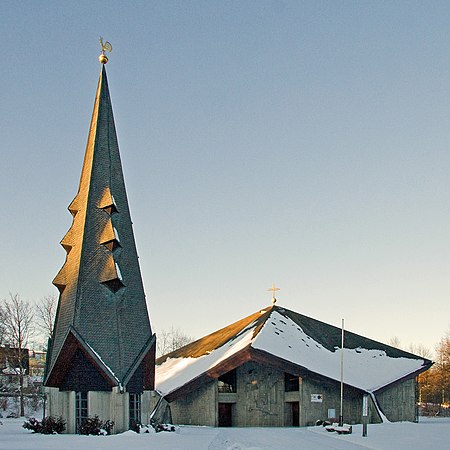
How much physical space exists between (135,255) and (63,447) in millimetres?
11869

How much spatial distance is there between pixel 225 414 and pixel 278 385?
3.78 meters

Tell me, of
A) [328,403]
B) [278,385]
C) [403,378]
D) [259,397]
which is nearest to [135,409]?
[259,397]

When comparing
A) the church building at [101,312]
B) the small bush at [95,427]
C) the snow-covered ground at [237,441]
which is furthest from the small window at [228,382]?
the small bush at [95,427]

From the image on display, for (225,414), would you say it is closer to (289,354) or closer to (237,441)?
(289,354)

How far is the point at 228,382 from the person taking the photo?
3828cm

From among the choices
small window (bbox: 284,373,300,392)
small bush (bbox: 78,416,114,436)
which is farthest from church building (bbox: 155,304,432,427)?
small bush (bbox: 78,416,114,436)

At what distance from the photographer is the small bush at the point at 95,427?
25.8 meters

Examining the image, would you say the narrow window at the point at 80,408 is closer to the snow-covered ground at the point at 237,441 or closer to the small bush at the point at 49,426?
the small bush at the point at 49,426

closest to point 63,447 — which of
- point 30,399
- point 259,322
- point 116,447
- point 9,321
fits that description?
point 116,447

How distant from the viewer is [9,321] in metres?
53.1

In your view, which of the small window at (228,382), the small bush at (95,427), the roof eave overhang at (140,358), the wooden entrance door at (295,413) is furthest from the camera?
the small window at (228,382)

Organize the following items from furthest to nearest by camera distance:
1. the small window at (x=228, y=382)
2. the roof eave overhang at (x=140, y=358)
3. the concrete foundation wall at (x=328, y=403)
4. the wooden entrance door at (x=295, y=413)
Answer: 1. the small window at (x=228, y=382)
2. the wooden entrance door at (x=295, y=413)
3. the concrete foundation wall at (x=328, y=403)
4. the roof eave overhang at (x=140, y=358)

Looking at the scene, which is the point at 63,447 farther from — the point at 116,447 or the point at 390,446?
the point at 390,446

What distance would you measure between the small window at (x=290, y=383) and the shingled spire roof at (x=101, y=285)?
11111 mm
